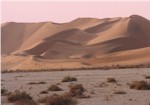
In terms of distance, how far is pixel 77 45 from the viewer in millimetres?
145375

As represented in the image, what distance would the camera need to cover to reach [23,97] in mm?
22469

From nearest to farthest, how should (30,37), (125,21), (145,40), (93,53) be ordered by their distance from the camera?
1. (93,53)
2. (145,40)
3. (125,21)
4. (30,37)

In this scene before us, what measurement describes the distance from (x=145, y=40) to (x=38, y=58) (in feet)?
170

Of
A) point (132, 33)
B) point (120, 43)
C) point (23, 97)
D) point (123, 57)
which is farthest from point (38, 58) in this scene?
point (23, 97)

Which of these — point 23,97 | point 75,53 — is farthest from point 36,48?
point 23,97

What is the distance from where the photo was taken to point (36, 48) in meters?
150

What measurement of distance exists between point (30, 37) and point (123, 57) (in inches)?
3236

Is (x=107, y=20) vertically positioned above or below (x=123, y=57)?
above

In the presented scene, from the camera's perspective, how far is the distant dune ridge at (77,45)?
102625 millimetres

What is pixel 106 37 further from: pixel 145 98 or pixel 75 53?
pixel 145 98

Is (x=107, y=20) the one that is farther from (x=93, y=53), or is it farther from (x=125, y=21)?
(x=93, y=53)

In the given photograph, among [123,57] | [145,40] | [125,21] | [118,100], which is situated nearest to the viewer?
[118,100]

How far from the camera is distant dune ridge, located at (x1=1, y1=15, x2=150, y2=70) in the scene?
103 m

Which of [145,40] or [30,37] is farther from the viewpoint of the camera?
[30,37]
